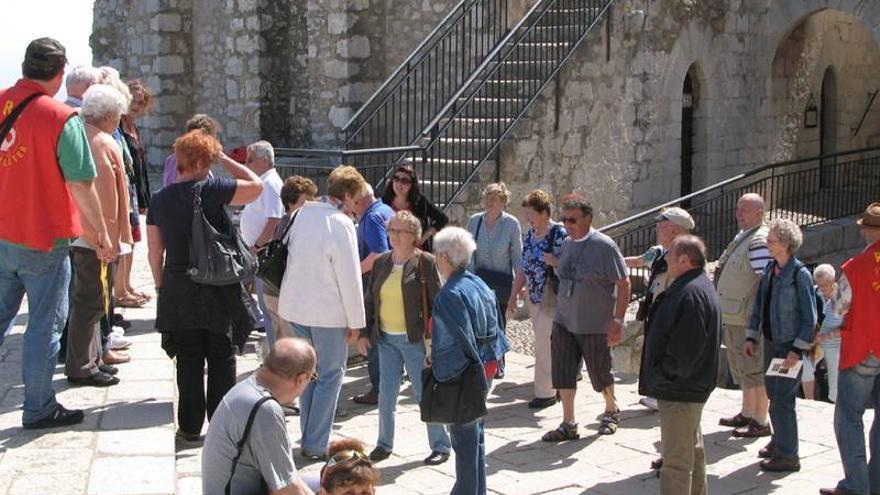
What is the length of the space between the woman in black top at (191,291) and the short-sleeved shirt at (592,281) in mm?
2448

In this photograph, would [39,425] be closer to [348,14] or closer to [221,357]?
[221,357]

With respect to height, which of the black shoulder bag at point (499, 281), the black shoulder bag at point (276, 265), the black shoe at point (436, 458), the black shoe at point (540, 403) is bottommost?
the black shoe at point (436, 458)

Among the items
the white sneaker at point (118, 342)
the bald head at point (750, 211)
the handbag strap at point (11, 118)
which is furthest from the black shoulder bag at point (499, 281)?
the handbag strap at point (11, 118)

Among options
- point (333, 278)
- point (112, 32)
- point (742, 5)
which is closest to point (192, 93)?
point (112, 32)

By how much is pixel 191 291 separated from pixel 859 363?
379 centimetres

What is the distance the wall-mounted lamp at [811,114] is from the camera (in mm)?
19594

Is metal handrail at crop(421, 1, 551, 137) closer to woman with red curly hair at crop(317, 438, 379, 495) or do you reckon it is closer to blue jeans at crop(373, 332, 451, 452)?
blue jeans at crop(373, 332, 451, 452)

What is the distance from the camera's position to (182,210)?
6.70 meters

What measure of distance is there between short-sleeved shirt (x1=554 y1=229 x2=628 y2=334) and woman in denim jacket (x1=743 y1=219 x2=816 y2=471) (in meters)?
1.00

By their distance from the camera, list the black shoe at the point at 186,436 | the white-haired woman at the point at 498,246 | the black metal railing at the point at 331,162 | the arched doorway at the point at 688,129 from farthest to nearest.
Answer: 1. the arched doorway at the point at 688,129
2. the black metal railing at the point at 331,162
3. the white-haired woman at the point at 498,246
4. the black shoe at the point at 186,436

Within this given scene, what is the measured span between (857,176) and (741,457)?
41.1 feet

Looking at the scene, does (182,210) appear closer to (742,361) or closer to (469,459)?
(469,459)

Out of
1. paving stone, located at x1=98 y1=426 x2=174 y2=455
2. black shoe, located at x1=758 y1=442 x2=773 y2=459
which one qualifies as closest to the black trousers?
paving stone, located at x1=98 y1=426 x2=174 y2=455

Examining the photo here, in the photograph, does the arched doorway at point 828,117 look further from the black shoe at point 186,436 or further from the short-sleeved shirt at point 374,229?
the black shoe at point 186,436
